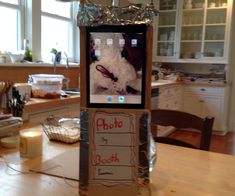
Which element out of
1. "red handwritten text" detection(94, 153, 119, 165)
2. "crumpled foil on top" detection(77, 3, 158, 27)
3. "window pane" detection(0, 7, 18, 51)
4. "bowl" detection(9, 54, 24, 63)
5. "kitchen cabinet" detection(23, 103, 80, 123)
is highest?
"window pane" detection(0, 7, 18, 51)

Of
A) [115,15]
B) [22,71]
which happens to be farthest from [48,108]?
[115,15]

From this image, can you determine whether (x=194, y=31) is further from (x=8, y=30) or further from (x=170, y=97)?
(x=8, y=30)

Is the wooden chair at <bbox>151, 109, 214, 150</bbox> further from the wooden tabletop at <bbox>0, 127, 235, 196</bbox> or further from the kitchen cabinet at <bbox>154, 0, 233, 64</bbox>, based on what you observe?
the kitchen cabinet at <bbox>154, 0, 233, 64</bbox>

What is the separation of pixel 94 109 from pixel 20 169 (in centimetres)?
36

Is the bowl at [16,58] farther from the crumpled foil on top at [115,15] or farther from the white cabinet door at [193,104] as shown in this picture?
the white cabinet door at [193,104]

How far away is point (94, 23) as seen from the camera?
27.8 inches

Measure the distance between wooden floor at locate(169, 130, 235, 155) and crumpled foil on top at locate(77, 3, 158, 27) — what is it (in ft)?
11.0

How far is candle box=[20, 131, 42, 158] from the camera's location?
3.26 feet

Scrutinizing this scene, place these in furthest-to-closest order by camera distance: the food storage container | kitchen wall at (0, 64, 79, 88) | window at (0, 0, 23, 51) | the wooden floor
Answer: the wooden floor < window at (0, 0, 23, 51) < kitchen wall at (0, 64, 79, 88) < the food storage container

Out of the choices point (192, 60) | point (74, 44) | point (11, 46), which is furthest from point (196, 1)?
point (11, 46)

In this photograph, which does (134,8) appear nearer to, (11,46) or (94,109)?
(94,109)

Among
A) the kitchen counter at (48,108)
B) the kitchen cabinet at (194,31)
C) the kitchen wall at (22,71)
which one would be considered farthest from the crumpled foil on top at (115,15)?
the kitchen cabinet at (194,31)

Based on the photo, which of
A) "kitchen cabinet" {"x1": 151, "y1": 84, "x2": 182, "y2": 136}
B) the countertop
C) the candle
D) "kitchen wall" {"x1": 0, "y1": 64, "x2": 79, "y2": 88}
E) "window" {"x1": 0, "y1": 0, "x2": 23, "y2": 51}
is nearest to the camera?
the candle

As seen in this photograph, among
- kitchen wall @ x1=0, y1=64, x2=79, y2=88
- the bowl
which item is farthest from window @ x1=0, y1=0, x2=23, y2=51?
kitchen wall @ x1=0, y1=64, x2=79, y2=88
